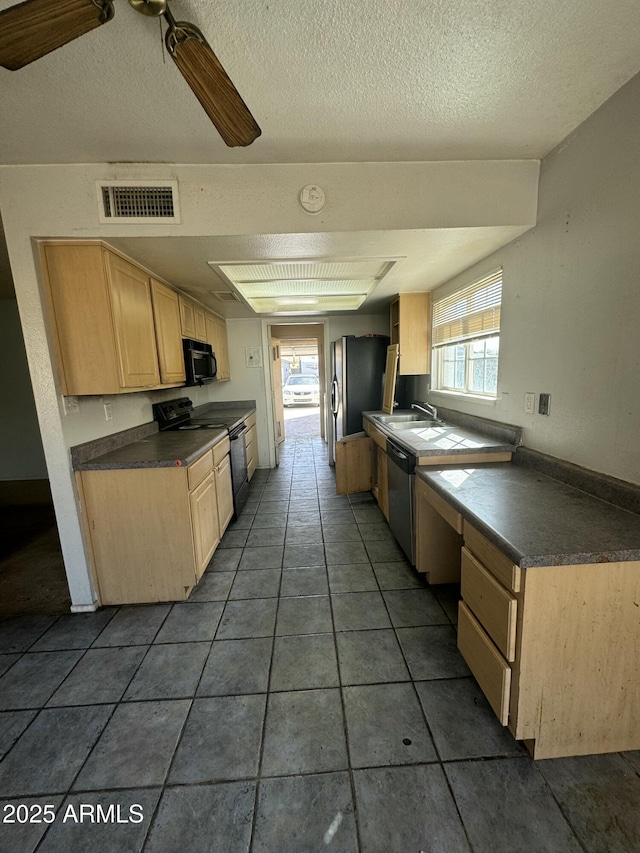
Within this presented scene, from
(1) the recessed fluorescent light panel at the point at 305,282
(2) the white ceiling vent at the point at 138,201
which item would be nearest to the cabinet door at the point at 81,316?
(2) the white ceiling vent at the point at 138,201

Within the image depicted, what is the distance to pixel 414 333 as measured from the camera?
3.37 metres

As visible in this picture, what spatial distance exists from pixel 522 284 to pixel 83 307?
2520 millimetres

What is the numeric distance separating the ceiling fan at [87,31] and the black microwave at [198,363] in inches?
82.3

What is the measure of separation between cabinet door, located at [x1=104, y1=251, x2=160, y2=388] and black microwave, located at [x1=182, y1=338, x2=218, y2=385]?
53cm

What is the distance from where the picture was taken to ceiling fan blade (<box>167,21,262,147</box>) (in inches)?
33.6

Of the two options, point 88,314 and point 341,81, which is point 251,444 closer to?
point 88,314

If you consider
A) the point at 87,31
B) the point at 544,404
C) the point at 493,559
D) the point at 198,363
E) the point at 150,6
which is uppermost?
the point at 150,6

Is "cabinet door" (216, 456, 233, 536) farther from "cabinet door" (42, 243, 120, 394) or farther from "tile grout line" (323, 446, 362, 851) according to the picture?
"tile grout line" (323, 446, 362, 851)

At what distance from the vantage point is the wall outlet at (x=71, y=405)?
1.86 m

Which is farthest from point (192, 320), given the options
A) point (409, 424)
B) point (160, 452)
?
point (409, 424)

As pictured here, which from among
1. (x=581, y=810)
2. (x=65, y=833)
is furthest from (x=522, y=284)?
(x=65, y=833)

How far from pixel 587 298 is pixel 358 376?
249 centimetres

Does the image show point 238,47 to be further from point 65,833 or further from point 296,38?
point 65,833

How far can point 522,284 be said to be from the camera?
1.95 meters
